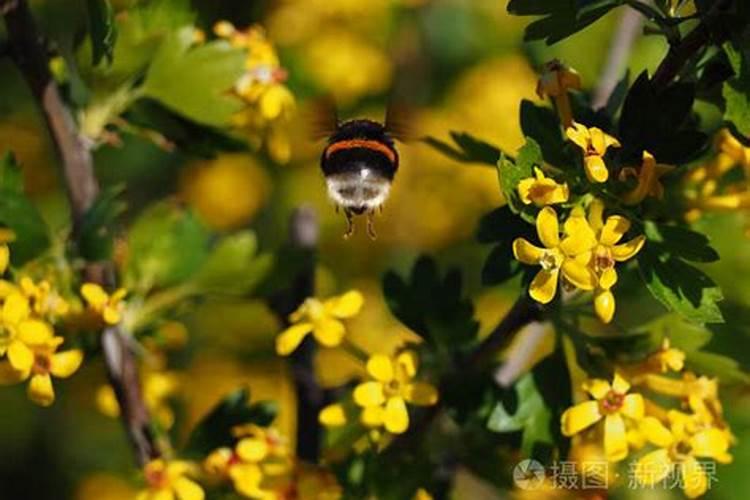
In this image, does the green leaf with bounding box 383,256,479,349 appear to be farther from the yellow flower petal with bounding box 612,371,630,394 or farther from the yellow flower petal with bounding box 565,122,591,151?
the yellow flower petal with bounding box 565,122,591,151

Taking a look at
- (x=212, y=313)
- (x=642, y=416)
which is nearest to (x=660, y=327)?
(x=642, y=416)

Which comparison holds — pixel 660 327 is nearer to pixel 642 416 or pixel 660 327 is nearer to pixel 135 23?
pixel 642 416

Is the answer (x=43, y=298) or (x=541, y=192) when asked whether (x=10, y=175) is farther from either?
(x=541, y=192)

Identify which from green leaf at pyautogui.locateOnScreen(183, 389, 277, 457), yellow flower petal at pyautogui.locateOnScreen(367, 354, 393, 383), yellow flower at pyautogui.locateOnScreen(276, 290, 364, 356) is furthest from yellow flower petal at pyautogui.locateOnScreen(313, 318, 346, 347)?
green leaf at pyautogui.locateOnScreen(183, 389, 277, 457)

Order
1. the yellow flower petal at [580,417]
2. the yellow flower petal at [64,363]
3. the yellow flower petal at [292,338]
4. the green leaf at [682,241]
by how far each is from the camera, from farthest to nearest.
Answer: the yellow flower petal at [292,338], the yellow flower petal at [64,363], the yellow flower petal at [580,417], the green leaf at [682,241]

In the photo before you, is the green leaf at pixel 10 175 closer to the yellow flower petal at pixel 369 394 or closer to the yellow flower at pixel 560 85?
the yellow flower petal at pixel 369 394

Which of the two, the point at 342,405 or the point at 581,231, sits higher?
the point at 581,231

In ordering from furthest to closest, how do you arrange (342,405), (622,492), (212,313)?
1. (212,313)
2. (622,492)
3. (342,405)

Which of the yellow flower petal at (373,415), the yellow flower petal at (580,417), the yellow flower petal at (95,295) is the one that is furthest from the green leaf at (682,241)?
the yellow flower petal at (95,295)
